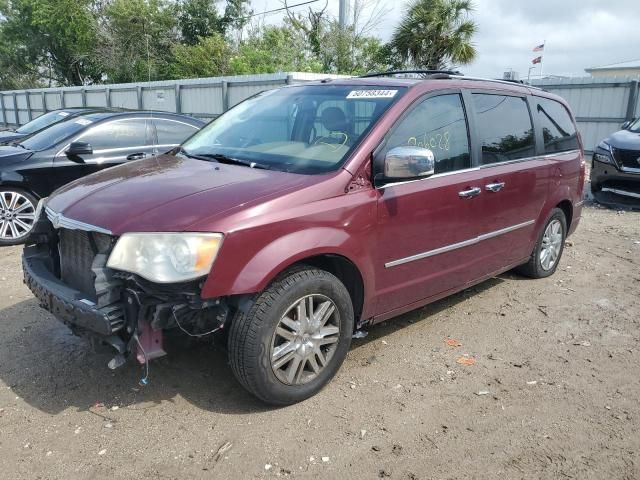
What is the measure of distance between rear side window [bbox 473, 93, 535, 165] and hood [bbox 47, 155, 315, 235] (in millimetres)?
1752

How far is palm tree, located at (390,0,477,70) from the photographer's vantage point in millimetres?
17453

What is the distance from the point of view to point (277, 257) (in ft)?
9.29

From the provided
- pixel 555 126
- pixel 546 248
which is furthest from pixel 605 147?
pixel 546 248

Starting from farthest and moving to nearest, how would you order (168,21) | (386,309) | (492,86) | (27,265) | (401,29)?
(168,21), (401,29), (492,86), (386,309), (27,265)

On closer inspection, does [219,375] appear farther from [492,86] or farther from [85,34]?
[85,34]

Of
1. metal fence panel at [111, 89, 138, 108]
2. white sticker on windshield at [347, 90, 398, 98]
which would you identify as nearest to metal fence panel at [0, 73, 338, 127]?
metal fence panel at [111, 89, 138, 108]

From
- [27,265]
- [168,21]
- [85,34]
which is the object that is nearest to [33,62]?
[85,34]

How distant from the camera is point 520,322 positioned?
4.47m

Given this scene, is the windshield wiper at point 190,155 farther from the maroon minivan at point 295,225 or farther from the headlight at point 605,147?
the headlight at point 605,147

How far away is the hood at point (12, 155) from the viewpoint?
6.29 m

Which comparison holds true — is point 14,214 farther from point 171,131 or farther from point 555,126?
point 555,126

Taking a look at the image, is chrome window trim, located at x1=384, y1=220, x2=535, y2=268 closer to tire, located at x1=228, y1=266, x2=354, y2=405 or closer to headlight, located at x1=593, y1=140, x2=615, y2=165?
tire, located at x1=228, y1=266, x2=354, y2=405

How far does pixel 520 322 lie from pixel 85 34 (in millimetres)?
37303

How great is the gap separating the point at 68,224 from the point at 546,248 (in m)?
4.36
